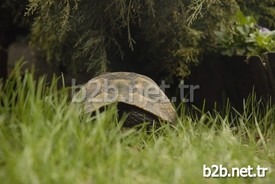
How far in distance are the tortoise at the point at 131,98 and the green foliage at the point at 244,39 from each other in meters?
1.00

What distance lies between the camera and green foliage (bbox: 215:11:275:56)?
3.28m

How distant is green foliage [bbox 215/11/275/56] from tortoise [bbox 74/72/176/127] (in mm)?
998

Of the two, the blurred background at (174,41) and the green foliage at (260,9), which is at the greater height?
the green foliage at (260,9)

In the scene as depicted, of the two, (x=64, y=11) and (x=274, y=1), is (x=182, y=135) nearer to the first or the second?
(x=64, y=11)

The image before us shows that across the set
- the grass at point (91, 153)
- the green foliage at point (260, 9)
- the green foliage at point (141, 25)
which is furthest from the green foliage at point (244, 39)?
the grass at point (91, 153)

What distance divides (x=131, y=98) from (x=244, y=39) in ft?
4.37

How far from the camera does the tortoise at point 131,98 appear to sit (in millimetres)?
2557

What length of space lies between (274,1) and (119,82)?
2.09 meters

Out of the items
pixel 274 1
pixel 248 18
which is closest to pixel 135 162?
pixel 248 18

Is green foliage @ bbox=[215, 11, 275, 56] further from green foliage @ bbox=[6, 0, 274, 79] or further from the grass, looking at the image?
the grass

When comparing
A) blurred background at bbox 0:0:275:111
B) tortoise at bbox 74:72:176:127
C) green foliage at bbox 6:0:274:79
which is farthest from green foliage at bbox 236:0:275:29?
tortoise at bbox 74:72:176:127

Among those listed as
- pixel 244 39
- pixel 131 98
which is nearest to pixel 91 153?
pixel 131 98

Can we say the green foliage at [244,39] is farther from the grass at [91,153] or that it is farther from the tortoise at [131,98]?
the grass at [91,153]

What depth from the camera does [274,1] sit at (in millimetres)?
3977
